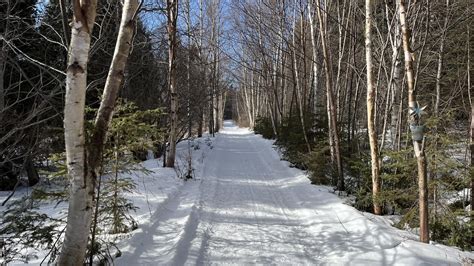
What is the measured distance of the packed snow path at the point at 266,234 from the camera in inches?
183

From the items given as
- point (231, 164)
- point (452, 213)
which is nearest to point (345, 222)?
point (452, 213)

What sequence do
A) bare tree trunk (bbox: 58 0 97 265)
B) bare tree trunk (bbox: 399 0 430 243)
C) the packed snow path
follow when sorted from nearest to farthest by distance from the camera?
bare tree trunk (bbox: 58 0 97 265) < the packed snow path < bare tree trunk (bbox: 399 0 430 243)

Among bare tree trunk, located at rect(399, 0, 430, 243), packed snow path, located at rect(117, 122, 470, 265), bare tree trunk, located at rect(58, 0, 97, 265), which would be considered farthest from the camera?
bare tree trunk, located at rect(399, 0, 430, 243)

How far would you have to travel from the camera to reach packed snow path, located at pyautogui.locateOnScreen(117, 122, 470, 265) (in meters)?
4.65

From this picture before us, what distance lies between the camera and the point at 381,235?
525 cm

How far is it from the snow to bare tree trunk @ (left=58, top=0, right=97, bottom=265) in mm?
979

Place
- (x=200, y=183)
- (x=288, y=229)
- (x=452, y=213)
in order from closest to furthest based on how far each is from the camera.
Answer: (x=452, y=213) → (x=288, y=229) → (x=200, y=183)

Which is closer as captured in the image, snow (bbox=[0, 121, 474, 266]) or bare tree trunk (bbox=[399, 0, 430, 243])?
snow (bbox=[0, 121, 474, 266])

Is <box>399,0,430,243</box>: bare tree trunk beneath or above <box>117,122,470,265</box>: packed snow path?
above

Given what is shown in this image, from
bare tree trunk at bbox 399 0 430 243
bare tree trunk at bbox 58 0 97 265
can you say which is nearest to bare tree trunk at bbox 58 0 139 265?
bare tree trunk at bbox 58 0 97 265

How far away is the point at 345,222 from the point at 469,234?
5.83 feet

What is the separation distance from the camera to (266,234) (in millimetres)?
5734

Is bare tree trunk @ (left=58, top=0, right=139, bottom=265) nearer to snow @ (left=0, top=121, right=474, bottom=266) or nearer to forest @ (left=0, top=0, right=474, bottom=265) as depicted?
forest @ (left=0, top=0, right=474, bottom=265)

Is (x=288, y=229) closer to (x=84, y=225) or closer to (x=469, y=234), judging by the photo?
(x=469, y=234)
